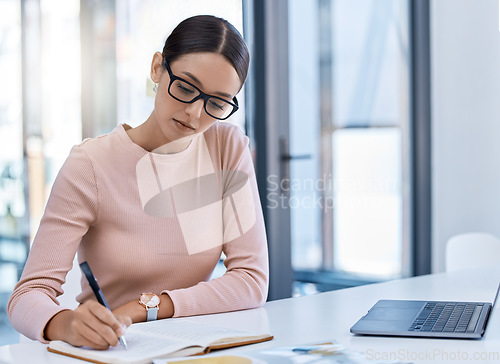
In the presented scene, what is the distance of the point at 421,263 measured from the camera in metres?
3.42

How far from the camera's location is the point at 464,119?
327 cm

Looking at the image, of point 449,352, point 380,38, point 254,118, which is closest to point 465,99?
point 380,38

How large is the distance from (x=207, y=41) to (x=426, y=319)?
0.78 meters

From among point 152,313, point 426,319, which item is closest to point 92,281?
point 152,313

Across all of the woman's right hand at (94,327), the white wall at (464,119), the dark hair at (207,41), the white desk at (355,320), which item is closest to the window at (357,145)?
the white wall at (464,119)

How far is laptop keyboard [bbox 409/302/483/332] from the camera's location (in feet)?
3.85

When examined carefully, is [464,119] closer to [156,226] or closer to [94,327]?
[156,226]

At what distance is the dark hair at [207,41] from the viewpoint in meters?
1.46

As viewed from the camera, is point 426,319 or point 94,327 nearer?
point 94,327

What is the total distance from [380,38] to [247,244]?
83.5 inches

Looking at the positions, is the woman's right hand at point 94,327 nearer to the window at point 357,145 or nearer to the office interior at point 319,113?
the office interior at point 319,113

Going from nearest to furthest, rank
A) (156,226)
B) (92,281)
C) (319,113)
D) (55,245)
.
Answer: (92,281) < (55,245) < (156,226) < (319,113)

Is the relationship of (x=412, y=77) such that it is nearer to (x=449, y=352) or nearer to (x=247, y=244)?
(x=247, y=244)

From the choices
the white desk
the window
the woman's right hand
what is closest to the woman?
the white desk
